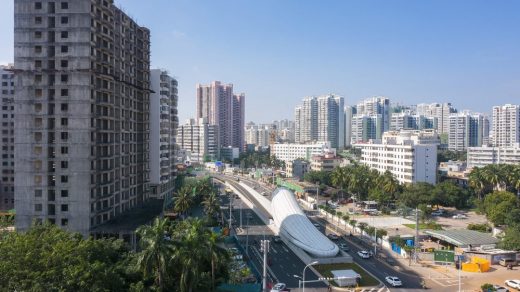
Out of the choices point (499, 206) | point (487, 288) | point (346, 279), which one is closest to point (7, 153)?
point (346, 279)

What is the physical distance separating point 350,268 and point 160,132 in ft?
180

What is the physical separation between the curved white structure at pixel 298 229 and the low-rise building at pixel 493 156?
403 feet

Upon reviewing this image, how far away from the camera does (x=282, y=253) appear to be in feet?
248

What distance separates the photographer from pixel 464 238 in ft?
249

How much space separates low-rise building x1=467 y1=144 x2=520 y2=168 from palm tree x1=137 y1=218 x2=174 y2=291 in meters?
174

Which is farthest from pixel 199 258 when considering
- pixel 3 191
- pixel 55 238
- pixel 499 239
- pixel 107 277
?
pixel 3 191

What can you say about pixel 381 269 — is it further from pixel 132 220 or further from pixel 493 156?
pixel 493 156

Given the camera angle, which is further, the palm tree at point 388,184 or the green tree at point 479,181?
the green tree at point 479,181

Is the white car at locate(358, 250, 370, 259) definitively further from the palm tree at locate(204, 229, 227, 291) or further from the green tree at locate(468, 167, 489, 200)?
the green tree at locate(468, 167, 489, 200)

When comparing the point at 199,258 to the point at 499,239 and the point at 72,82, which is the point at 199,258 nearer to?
the point at 72,82

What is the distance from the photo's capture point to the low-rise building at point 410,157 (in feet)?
451

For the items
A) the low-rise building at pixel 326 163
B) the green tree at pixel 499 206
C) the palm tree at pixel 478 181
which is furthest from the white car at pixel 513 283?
the low-rise building at pixel 326 163

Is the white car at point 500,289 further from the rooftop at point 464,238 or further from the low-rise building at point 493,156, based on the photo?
the low-rise building at point 493,156

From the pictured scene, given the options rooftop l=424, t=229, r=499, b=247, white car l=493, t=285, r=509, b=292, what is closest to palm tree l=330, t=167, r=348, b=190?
rooftop l=424, t=229, r=499, b=247
